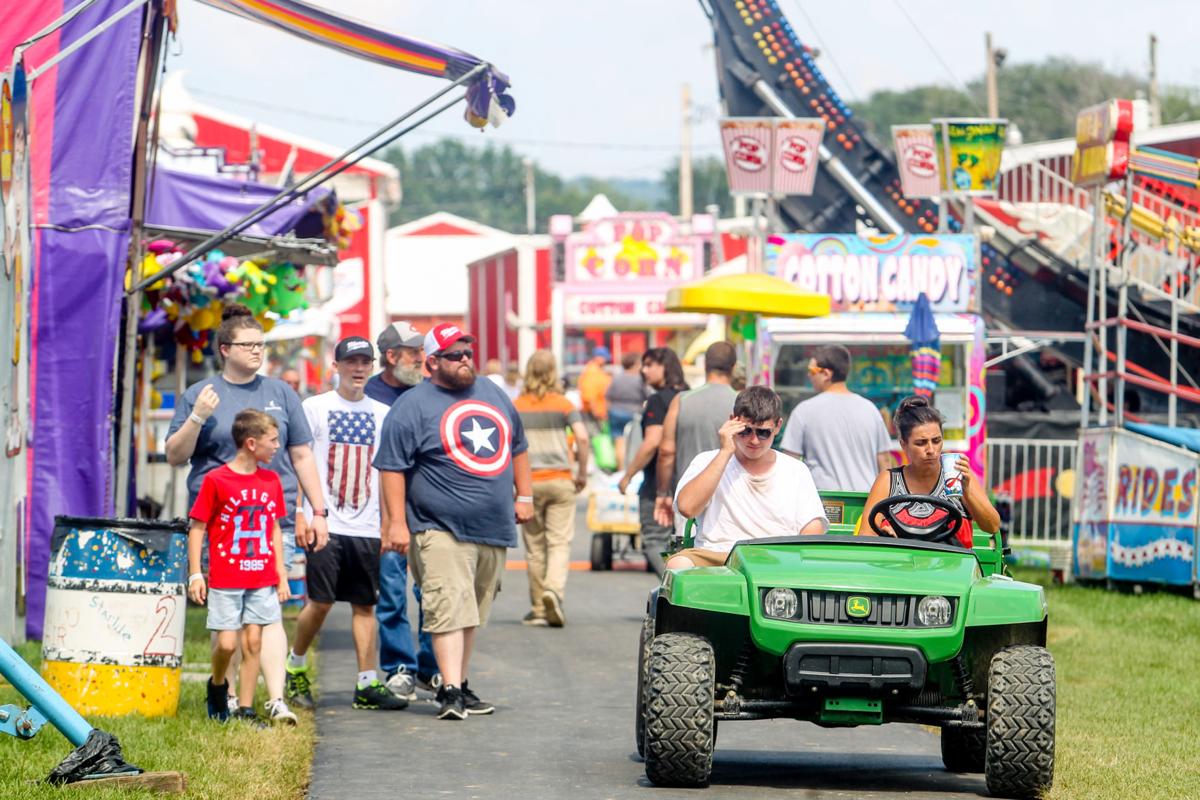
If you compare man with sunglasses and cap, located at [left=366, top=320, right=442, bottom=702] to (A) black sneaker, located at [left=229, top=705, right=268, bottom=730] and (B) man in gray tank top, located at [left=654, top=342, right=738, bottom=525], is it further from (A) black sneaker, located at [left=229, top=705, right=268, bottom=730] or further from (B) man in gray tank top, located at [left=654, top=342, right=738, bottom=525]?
(B) man in gray tank top, located at [left=654, top=342, right=738, bottom=525]

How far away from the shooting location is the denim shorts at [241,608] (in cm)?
900

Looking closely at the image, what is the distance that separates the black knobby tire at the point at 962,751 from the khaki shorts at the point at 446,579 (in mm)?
2419

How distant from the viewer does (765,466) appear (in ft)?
28.1

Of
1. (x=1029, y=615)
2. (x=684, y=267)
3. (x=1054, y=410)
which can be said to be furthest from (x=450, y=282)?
(x=1029, y=615)

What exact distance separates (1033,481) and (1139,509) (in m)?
3.70

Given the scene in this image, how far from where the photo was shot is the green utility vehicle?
24.3 feet

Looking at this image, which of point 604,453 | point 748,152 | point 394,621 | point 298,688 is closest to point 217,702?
point 298,688

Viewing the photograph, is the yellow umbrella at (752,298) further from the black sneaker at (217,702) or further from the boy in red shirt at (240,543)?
the black sneaker at (217,702)

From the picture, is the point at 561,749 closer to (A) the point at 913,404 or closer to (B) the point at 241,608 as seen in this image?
(B) the point at 241,608

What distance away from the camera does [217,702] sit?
922 centimetres

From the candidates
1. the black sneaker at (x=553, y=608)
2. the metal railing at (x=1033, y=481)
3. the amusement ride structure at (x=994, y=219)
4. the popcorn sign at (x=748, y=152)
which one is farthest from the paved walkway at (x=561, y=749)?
the amusement ride structure at (x=994, y=219)

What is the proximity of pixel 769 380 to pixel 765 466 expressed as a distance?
9.27m

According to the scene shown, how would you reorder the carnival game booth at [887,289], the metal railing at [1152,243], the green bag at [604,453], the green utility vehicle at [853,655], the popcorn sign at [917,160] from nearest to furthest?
the green utility vehicle at [853,655] → the carnival game booth at [887,289] → the metal railing at [1152,243] → the popcorn sign at [917,160] → the green bag at [604,453]

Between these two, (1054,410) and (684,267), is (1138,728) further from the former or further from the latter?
(684,267)
